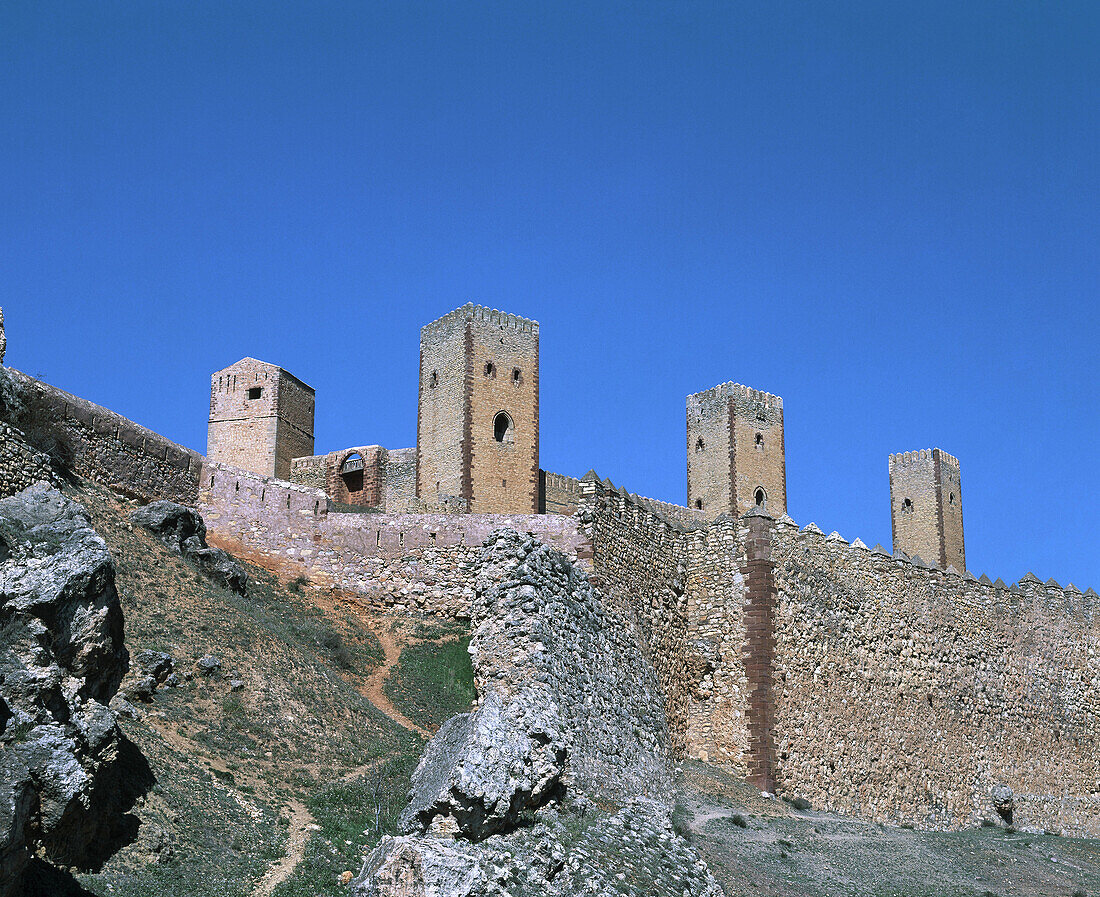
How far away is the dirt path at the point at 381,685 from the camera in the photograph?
829 inches

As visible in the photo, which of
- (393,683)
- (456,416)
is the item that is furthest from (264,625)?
(456,416)

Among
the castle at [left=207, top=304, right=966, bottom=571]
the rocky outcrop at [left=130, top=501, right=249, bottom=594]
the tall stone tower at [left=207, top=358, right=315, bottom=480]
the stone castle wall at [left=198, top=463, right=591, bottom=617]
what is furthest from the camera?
the tall stone tower at [left=207, top=358, right=315, bottom=480]

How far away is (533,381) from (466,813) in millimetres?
29652

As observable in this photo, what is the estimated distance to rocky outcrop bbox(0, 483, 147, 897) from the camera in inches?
496

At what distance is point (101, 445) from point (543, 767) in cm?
1437

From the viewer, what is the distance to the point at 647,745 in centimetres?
1991

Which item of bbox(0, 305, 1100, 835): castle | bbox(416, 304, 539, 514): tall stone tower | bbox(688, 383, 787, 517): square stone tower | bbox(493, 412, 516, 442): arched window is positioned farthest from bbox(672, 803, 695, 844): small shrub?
bbox(688, 383, 787, 517): square stone tower

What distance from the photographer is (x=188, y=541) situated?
77.4ft

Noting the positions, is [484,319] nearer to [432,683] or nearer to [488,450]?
[488,450]

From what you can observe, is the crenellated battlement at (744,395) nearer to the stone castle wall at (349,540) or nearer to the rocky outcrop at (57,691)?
the stone castle wall at (349,540)

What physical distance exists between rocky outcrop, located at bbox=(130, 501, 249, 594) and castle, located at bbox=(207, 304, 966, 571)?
14657mm

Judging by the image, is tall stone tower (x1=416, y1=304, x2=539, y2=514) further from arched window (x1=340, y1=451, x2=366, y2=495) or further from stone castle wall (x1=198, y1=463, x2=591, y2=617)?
stone castle wall (x1=198, y1=463, x2=591, y2=617)

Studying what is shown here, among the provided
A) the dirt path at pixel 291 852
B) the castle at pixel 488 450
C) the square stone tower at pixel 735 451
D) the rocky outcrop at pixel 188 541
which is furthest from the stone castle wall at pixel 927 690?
the square stone tower at pixel 735 451

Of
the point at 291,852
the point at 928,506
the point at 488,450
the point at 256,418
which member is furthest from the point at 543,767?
the point at 928,506
